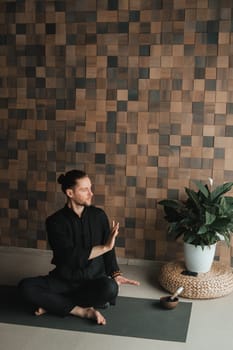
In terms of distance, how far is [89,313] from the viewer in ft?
9.90

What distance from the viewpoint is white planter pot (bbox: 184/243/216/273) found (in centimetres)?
338

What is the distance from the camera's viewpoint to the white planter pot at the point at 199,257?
3.38 m

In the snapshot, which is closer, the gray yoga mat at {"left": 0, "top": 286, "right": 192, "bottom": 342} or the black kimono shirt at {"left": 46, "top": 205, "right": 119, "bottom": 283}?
the gray yoga mat at {"left": 0, "top": 286, "right": 192, "bottom": 342}

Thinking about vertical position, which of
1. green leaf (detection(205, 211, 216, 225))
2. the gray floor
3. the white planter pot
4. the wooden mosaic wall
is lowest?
the gray floor

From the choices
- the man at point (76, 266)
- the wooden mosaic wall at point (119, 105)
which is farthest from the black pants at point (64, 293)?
the wooden mosaic wall at point (119, 105)

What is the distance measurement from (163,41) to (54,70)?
831 millimetres

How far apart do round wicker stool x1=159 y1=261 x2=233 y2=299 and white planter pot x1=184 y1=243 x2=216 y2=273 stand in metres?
0.05

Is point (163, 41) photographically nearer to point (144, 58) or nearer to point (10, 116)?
point (144, 58)

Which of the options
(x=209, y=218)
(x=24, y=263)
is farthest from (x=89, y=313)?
(x=24, y=263)

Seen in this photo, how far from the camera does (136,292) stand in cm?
342

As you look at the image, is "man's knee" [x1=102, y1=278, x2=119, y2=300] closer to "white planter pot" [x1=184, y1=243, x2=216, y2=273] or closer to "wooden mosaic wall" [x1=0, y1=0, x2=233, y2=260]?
"white planter pot" [x1=184, y1=243, x2=216, y2=273]

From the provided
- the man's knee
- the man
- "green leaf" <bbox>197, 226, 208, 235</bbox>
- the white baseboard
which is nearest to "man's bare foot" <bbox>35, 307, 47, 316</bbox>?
the man

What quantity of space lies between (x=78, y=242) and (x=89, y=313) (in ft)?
1.42

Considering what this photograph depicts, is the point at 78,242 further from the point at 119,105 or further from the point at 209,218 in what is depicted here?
the point at 119,105
